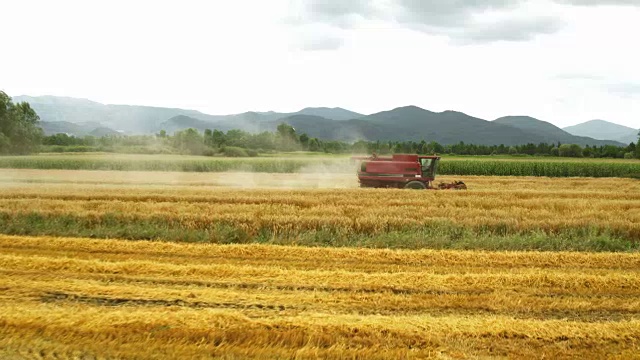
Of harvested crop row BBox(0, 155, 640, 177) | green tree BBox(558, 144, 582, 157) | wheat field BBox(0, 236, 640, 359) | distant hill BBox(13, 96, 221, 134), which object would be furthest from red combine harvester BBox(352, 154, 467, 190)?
distant hill BBox(13, 96, 221, 134)

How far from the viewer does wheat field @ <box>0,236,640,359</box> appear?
5.61 m

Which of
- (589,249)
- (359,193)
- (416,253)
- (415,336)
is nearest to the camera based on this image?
(415,336)

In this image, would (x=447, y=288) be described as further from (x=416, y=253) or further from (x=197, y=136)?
(x=197, y=136)

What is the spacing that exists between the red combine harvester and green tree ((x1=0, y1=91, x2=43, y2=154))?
136 feet

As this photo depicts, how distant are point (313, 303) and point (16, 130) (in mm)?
52490

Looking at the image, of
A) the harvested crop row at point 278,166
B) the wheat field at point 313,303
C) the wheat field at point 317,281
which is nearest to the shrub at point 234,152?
the harvested crop row at point 278,166

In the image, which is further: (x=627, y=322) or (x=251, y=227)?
(x=251, y=227)

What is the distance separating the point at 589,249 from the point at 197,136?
4580 cm

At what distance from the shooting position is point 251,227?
11828 millimetres

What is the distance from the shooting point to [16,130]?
163 ft

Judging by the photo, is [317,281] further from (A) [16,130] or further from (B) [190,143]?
(A) [16,130]

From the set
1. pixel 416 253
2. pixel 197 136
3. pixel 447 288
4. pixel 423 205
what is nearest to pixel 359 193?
pixel 423 205

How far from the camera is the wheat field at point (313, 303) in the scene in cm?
561

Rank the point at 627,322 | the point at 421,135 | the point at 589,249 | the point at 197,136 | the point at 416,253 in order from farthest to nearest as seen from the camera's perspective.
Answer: the point at 421,135, the point at 197,136, the point at 589,249, the point at 416,253, the point at 627,322
